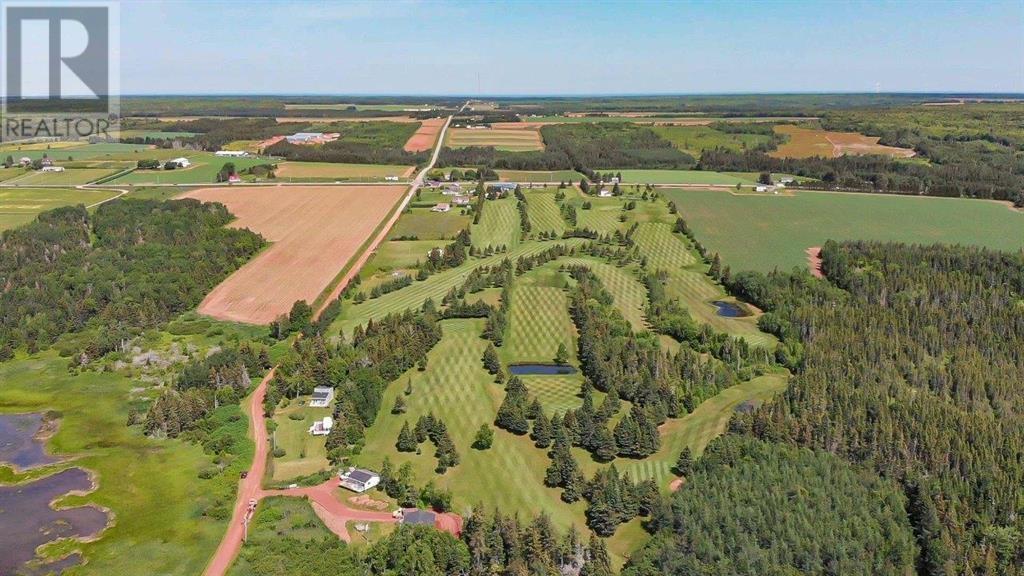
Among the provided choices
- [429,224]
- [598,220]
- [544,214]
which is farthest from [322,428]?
[544,214]

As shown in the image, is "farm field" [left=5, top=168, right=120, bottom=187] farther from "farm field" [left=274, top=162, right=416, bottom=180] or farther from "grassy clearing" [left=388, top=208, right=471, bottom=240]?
"grassy clearing" [left=388, top=208, right=471, bottom=240]

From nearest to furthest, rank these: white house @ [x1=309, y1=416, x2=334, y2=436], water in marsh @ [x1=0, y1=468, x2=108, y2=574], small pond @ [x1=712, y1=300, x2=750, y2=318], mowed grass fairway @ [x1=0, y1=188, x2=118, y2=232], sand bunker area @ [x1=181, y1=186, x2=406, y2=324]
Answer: water in marsh @ [x1=0, y1=468, x2=108, y2=574] < white house @ [x1=309, y1=416, x2=334, y2=436] < small pond @ [x1=712, y1=300, x2=750, y2=318] < sand bunker area @ [x1=181, y1=186, x2=406, y2=324] < mowed grass fairway @ [x1=0, y1=188, x2=118, y2=232]

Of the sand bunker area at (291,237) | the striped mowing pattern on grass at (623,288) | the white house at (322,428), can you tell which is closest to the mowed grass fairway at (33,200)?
the sand bunker area at (291,237)

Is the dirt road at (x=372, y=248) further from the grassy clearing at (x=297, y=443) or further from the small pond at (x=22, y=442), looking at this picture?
the small pond at (x=22, y=442)

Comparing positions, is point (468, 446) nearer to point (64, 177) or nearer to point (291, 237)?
point (291, 237)

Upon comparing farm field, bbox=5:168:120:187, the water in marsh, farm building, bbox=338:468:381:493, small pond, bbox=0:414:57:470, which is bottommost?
the water in marsh

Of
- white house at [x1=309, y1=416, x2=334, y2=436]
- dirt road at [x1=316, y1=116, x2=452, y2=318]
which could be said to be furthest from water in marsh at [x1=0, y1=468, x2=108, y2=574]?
dirt road at [x1=316, y1=116, x2=452, y2=318]

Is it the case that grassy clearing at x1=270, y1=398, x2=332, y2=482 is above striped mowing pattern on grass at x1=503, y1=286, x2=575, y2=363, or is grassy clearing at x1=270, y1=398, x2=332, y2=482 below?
below
